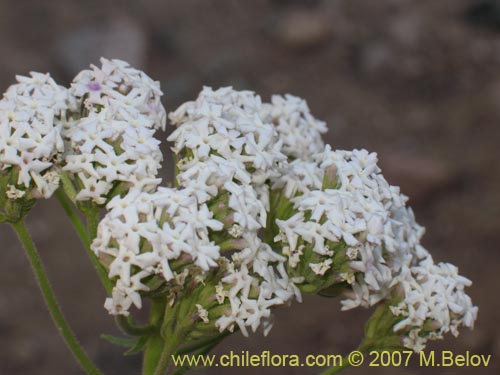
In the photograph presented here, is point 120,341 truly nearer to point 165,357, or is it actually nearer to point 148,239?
point 165,357

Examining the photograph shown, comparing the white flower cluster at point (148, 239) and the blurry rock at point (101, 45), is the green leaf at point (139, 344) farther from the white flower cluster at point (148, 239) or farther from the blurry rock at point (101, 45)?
the blurry rock at point (101, 45)

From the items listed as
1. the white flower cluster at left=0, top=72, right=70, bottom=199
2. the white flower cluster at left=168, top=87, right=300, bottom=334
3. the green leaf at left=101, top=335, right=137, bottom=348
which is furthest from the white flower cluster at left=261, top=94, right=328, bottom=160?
the green leaf at left=101, top=335, right=137, bottom=348

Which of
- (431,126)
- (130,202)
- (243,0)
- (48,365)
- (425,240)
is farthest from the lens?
(243,0)

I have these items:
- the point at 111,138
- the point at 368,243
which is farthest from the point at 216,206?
the point at 368,243

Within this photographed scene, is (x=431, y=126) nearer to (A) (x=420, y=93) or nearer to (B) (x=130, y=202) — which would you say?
(A) (x=420, y=93)

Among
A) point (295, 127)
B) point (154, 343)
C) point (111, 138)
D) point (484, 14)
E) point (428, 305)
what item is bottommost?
point (154, 343)

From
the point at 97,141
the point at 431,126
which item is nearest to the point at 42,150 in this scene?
the point at 97,141

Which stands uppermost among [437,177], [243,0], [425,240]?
[243,0]
